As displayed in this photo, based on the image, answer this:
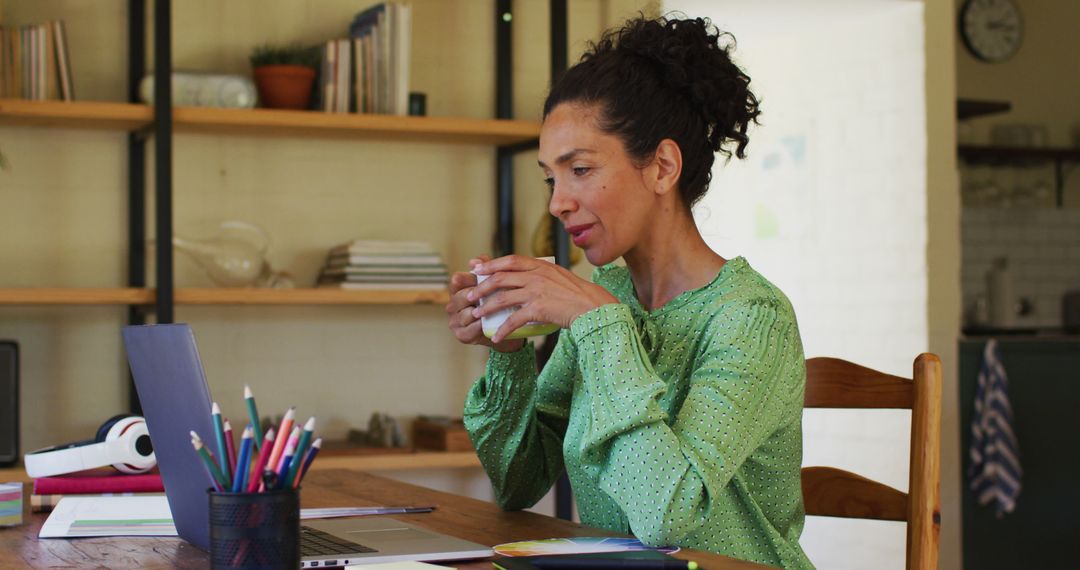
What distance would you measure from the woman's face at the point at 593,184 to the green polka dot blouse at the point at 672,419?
0.12 m

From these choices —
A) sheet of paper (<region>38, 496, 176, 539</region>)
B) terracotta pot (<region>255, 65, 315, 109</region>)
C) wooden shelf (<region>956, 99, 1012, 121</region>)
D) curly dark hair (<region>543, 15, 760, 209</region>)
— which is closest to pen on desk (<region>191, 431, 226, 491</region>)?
sheet of paper (<region>38, 496, 176, 539</region>)

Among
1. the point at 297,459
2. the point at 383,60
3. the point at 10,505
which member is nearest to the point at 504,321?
the point at 297,459

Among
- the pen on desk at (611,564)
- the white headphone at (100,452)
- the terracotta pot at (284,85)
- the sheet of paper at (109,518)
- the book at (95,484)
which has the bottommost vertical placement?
the sheet of paper at (109,518)

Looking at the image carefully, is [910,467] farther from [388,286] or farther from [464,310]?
[388,286]

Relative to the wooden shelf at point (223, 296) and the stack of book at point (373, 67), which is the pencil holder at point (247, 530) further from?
the stack of book at point (373, 67)

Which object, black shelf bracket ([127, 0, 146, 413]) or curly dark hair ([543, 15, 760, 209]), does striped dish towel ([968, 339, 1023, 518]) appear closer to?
black shelf bracket ([127, 0, 146, 413])

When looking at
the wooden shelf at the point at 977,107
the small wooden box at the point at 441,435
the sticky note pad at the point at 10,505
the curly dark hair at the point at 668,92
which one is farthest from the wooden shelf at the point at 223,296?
the wooden shelf at the point at 977,107

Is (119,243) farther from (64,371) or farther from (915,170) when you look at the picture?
(915,170)

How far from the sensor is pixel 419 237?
3.78 meters

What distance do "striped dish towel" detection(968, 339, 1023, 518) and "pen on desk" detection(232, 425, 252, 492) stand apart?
11.8ft

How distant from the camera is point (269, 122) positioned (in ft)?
10.9

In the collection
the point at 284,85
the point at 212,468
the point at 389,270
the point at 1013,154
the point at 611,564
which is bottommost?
the point at 611,564

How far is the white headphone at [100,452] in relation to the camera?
1885mm

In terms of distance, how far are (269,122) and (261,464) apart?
2.32 m
